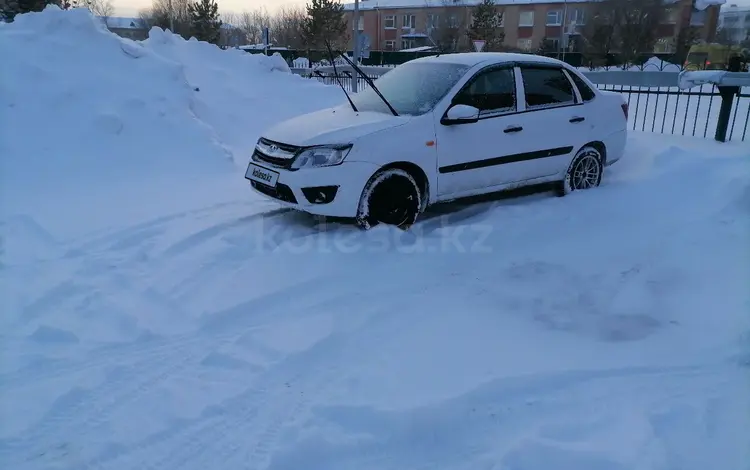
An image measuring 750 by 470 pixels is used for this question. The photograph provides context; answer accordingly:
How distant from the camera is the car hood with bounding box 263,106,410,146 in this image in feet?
16.9

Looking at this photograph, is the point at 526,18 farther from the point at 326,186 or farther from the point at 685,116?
the point at 326,186

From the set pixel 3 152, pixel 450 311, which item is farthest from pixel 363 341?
pixel 3 152

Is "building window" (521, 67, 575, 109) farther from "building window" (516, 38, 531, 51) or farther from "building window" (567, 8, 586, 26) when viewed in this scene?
"building window" (516, 38, 531, 51)

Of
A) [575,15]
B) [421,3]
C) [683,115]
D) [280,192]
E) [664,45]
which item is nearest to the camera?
[280,192]

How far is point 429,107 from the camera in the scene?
5.57m

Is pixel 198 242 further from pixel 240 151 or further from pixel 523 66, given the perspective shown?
pixel 240 151

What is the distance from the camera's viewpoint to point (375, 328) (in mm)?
3799

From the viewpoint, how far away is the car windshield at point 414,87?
223 inches

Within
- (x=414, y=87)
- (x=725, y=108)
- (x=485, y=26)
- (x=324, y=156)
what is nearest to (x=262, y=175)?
(x=324, y=156)

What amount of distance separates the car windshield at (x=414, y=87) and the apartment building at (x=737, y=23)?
151 ft

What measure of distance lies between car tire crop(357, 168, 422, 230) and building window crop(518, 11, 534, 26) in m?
55.4

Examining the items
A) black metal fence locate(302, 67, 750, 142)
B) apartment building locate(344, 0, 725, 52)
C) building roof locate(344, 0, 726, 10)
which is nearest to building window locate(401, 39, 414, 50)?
apartment building locate(344, 0, 725, 52)

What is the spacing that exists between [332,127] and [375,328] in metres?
2.24

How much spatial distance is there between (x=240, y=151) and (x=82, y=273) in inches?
219
